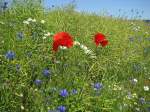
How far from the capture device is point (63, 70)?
419 centimetres

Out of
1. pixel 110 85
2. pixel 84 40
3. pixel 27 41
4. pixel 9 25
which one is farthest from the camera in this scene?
pixel 84 40

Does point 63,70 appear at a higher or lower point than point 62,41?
lower

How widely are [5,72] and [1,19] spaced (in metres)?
2.42

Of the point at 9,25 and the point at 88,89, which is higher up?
the point at 9,25

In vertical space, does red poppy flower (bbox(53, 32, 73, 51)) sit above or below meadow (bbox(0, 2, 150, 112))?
above

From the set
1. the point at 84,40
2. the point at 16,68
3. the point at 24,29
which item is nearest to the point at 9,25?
the point at 24,29

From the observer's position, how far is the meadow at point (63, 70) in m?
3.65

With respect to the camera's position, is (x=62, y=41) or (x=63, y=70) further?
(x=63, y=70)

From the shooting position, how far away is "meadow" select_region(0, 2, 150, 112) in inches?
144

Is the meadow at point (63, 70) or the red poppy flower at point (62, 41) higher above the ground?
the red poppy flower at point (62, 41)

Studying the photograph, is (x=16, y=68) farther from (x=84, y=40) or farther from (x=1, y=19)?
(x=84, y=40)

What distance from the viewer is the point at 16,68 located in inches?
153

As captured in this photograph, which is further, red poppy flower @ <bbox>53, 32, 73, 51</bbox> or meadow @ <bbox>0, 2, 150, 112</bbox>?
red poppy flower @ <bbox>53, 32, 73, 51</bbox>

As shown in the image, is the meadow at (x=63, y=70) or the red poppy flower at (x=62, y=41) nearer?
the meadow at (x=63, y=70)
